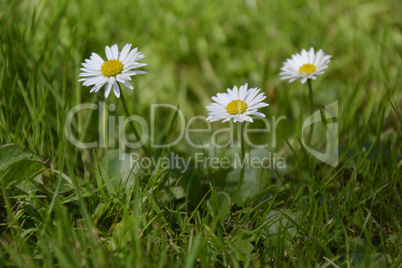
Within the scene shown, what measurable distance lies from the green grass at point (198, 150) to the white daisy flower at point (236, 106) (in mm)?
204

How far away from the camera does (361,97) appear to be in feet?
7.15

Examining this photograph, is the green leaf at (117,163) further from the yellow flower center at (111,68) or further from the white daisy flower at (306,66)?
the white daisy flower at (306,66)

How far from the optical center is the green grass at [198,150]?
4.09 feet

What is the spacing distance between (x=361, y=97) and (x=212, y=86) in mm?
908

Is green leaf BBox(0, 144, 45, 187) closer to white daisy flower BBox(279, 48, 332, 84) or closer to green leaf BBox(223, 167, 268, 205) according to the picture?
green leaf BBox(223, 167, 268, 205)

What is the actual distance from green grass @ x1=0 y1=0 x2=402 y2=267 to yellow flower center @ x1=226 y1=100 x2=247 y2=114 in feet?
0.75

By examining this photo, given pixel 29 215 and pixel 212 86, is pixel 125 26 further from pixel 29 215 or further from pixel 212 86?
pixel 29 215

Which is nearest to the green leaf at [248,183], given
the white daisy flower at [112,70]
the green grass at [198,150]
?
the green grass at [198,150]

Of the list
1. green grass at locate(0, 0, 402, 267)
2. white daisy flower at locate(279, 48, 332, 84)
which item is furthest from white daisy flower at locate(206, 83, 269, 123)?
white daisy flower at locate(279, 48, 332, 84)

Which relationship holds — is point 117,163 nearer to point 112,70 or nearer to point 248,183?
point 112,70

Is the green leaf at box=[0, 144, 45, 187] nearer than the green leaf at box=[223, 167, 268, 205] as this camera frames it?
Yes

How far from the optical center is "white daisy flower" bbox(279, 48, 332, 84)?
1.73 meters

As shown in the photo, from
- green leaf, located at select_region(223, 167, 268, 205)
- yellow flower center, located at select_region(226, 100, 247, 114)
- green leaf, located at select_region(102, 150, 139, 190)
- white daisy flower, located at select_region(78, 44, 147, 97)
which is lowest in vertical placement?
green leaf, located at select_region(223, 167, 268, 205)

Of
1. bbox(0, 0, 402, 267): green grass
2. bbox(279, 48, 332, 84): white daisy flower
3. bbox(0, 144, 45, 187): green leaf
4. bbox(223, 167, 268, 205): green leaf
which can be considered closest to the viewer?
bbox(0, 0, 402, 267): green grass
